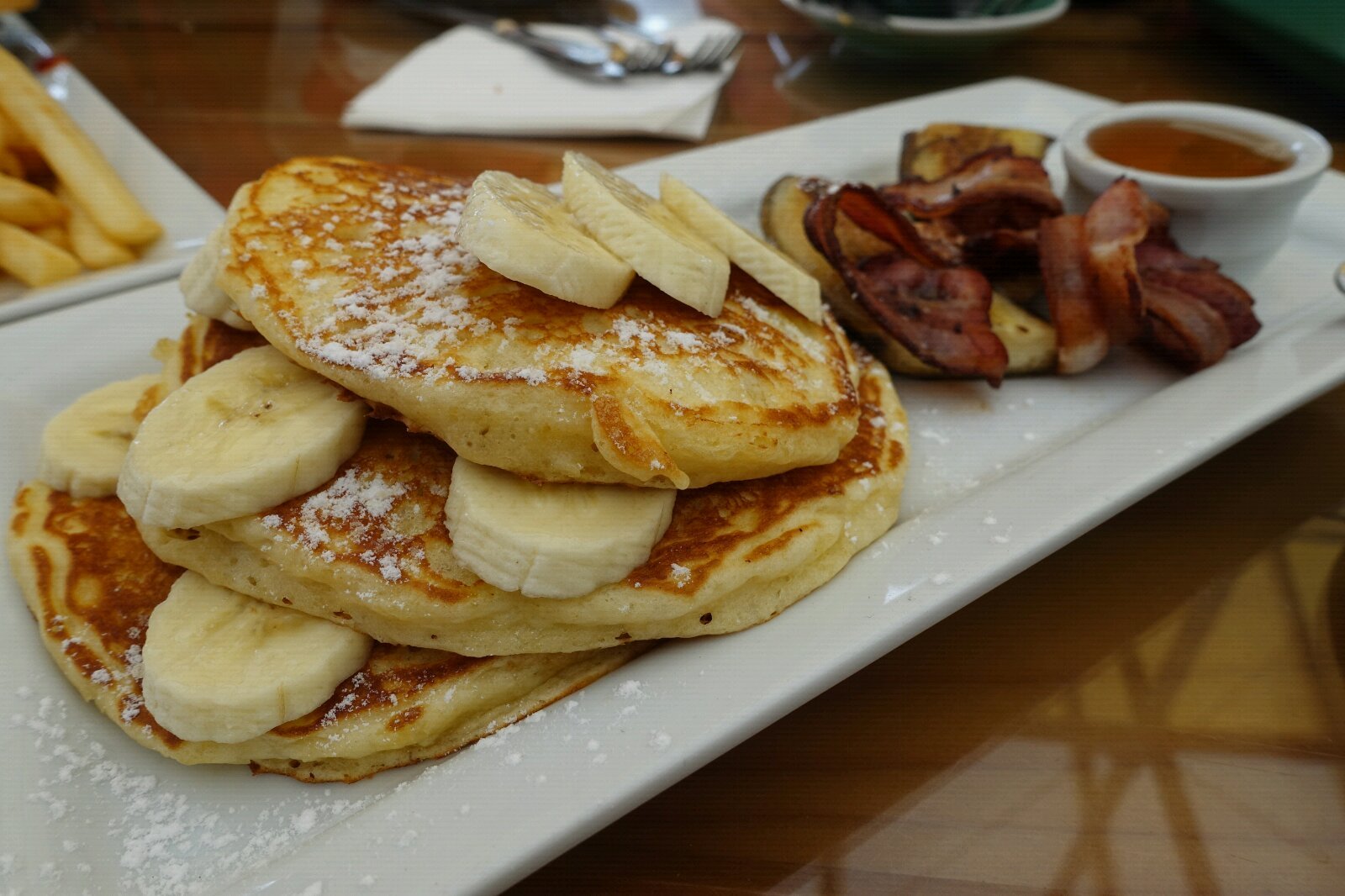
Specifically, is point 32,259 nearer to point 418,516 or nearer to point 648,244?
point 418,516

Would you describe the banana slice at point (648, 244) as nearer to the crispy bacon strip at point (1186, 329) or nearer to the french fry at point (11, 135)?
the crispy bacon strip at point (1186, 329)

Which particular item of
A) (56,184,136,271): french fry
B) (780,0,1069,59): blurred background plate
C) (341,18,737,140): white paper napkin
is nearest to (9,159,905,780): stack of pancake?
(56,184,136,271): french fry

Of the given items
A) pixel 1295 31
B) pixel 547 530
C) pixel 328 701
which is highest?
pixel 1295 31

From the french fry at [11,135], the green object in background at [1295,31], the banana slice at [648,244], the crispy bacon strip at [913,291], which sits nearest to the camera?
the banana slice at [648,244]

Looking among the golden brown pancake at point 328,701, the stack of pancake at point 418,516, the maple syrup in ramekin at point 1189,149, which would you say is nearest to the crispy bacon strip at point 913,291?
the stack of pancake at point 418,516

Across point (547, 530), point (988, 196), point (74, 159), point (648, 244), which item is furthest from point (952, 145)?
point (74, 159)

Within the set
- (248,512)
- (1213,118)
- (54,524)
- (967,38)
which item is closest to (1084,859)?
(248,512)
